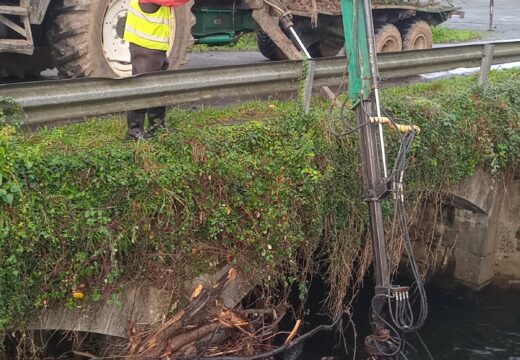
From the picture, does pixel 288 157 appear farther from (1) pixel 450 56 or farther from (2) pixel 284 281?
(1) pixel 450 56

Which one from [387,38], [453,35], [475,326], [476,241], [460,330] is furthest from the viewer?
[453,35]

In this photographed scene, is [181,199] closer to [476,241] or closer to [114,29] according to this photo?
[114,29]

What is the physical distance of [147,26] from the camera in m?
5.32

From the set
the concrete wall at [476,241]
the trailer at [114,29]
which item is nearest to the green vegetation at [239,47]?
the trailer at [114,29]

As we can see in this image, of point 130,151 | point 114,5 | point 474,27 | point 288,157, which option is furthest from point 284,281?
point 474,27

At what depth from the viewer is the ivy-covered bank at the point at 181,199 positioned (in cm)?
427

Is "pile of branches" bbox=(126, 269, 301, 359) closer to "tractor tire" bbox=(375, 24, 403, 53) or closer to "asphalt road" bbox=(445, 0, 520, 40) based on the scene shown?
"tractor tire" bbox=(375, 24, 403, 53)

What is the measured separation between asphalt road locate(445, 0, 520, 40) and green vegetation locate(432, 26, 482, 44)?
0.39 meters

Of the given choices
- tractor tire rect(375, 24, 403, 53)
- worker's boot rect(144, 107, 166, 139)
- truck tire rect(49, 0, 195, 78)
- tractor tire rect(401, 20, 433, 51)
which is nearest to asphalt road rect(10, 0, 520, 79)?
tractor tire rect(375, 24, 403, 53)

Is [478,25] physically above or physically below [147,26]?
below

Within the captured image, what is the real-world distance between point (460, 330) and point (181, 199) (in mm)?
5027

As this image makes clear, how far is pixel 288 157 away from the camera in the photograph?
18.4ft

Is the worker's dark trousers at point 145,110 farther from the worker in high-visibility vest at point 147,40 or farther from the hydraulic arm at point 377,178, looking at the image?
the hydraulic arm at point 377,178

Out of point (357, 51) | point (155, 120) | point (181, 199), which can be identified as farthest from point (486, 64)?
point (181, 199)
